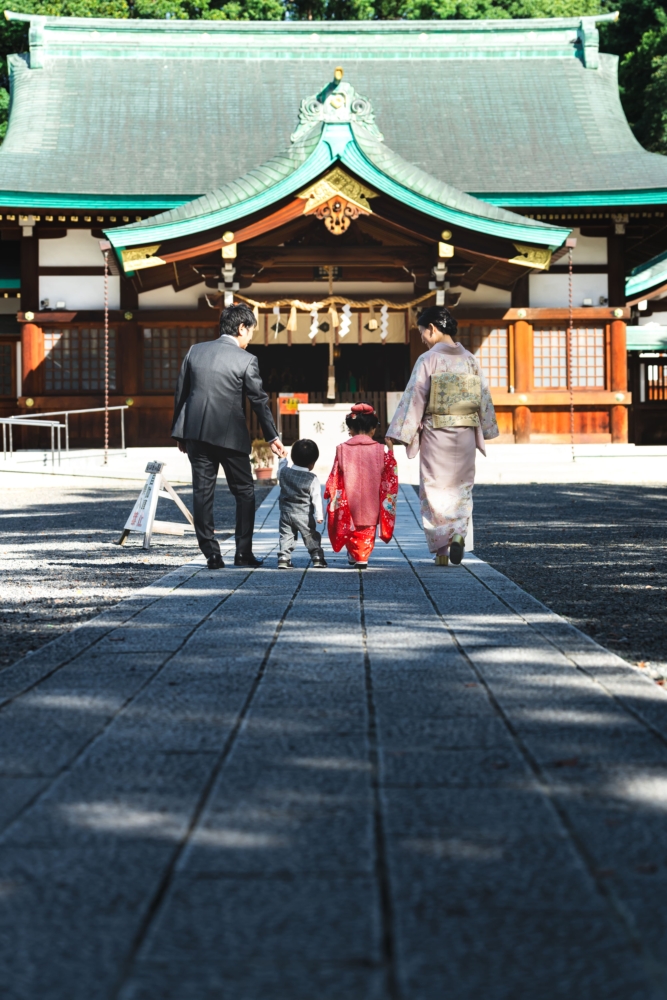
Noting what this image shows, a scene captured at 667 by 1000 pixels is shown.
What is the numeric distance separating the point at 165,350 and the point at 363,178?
5.01 metres

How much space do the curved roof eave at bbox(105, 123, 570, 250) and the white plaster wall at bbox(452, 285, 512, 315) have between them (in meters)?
2.88

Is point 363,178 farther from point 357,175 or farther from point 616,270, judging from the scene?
point 616,270

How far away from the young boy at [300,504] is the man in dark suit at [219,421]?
8.7 inches

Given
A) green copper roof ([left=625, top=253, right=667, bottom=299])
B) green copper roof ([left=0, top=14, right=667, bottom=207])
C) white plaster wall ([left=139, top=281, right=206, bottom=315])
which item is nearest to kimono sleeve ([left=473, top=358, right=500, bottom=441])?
green copper roof ([left=0, top=14, right=667, bottom=207])

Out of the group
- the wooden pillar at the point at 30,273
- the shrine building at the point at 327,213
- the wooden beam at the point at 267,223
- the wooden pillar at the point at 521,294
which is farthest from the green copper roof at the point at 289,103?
the wooden beam at the point at 267,223

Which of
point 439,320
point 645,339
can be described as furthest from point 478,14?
point 439,320

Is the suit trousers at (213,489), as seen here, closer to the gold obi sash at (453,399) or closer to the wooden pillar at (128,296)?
the gold obi sash at (453,399)

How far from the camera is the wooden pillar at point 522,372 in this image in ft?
65.3

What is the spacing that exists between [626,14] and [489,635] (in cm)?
3170

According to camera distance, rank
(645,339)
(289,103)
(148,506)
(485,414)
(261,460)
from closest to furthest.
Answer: (485,414)
(148,506)
(261,460)
(645,339)
(289,103)

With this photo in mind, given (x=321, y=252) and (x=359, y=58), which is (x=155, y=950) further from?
(x=359, y=58)

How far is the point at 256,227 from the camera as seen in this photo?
17438 millimetres

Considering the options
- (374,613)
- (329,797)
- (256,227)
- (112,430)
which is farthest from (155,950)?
(112,430)

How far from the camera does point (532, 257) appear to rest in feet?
56.6
